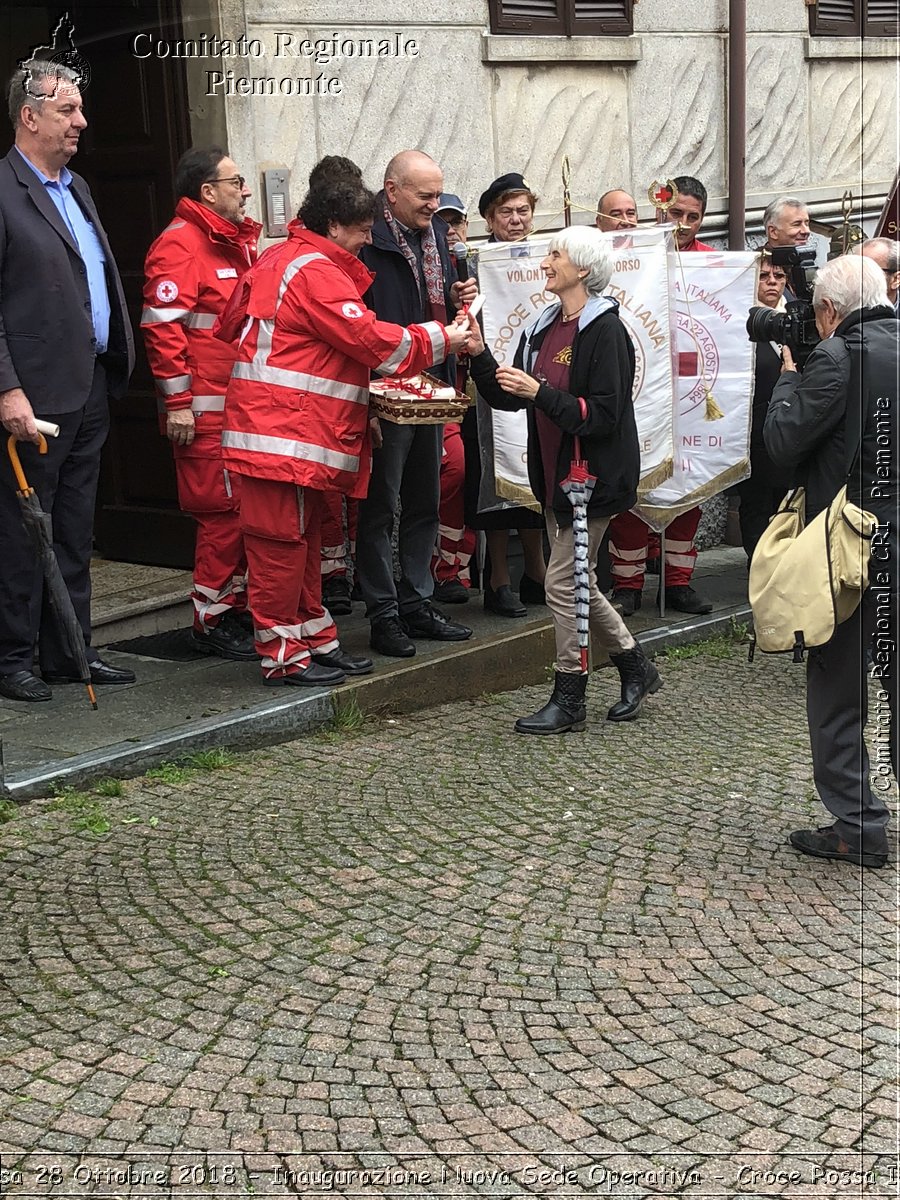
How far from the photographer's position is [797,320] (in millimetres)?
5430

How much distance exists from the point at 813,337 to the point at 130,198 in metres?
3.94

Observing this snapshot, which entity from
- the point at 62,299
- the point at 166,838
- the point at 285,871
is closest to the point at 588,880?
the point at 285,871

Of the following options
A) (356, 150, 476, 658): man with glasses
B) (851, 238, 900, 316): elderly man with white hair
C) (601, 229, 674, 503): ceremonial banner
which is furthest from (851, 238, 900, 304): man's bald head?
(356, 150, 476, 658): man with glasses

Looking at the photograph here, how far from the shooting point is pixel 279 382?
637 cm

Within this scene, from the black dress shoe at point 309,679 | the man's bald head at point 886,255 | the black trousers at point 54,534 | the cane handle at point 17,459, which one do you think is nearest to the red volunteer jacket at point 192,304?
the black trousers at point 54,534

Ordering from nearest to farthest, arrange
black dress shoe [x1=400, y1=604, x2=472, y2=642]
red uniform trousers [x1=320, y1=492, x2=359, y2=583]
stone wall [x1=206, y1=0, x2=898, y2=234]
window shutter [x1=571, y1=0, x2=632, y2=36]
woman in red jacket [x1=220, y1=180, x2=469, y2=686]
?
woman in red jacket [x1=220, y1=180, x2=469, y2=686] < black dress shoe [x1=400, y1=604, x2=472, y2=642] < red uniform trousers [x1=320, y1=492, x2=359, y2=583] < stone wall [x1=206, y1=0, x2=898, y2=234] < window shutter [x1=571, y1=0, x2=632, y2=36]

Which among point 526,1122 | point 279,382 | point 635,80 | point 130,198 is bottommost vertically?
point 526,1122

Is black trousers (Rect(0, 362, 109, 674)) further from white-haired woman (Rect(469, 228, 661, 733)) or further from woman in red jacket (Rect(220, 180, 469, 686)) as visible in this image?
white-haired woman (Rect(469, 228, 661, 733))

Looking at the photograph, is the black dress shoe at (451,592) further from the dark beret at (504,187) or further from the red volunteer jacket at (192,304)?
the dark beret at (504,187)

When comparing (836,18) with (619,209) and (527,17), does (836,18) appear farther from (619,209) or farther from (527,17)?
(619,209)

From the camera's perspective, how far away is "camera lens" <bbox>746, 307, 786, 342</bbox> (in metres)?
5.48

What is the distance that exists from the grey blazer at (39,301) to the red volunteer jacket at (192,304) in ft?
1.39

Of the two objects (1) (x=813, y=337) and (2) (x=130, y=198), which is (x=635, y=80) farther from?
(1) (x=813, y=337)

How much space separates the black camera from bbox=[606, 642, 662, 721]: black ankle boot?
160 cm
